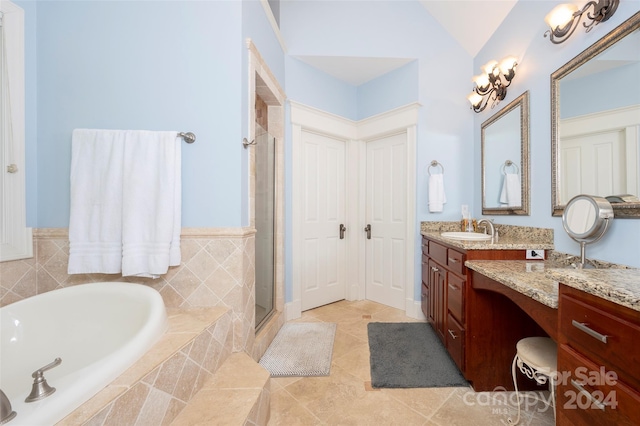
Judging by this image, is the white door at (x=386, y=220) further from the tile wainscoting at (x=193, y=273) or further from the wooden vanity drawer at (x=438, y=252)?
the tile wainscoting at (x=193, y=273)

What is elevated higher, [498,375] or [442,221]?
[442,221]

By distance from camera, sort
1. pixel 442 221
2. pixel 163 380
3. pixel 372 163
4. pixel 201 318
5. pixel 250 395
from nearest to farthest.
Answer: pixel 163 380 < pixel 250 395 < pixel 201 318 < pixel 442 221 < pixel 372 163

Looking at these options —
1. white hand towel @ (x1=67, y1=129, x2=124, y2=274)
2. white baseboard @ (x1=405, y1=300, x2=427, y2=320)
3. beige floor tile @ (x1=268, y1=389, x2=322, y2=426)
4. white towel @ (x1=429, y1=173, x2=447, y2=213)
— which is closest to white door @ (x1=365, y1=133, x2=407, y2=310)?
white baseboard @ (x1=405, y1=300, x2=427, y2=320)

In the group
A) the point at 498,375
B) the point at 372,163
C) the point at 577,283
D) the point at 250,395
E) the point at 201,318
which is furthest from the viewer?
the point at 372,163

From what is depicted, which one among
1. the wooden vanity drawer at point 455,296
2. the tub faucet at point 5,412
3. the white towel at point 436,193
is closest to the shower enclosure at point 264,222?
the tub faucet at point 5,412

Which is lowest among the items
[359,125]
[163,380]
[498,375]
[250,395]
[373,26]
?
[498,375]

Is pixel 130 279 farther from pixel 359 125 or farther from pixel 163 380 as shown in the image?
pixel 359 125

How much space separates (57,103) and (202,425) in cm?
200

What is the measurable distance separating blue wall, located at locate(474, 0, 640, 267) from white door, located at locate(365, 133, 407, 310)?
3.20 feet

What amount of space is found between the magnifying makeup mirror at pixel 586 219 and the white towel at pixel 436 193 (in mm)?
1133

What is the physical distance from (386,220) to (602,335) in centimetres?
222

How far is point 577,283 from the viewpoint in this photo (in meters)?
0.75

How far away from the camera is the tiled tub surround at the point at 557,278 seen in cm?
66

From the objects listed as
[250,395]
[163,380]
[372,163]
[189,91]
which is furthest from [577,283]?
[372,163]
